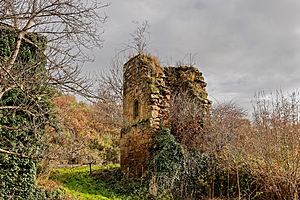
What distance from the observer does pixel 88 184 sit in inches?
507

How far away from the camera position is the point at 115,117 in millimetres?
23484

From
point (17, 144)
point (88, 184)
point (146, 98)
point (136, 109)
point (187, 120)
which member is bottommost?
point (88, 184)

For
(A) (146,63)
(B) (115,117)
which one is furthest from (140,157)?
(B) (115,117)

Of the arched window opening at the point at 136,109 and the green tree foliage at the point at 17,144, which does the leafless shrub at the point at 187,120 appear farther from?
the green tree foliage at the point at 17,144

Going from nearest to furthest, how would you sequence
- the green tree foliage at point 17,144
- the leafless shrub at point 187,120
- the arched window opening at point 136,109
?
the green tree foliage at point 17,144 → the leafless shrub at point 187,120 → the arched window opening at point 136,109

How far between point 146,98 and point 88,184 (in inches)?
164

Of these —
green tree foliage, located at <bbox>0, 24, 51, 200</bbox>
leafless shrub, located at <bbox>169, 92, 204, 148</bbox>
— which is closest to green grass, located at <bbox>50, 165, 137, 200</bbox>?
green tree foliage, located at <bbox>0, 24, 51, 200</bbox>

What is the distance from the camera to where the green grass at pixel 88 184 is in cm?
1065

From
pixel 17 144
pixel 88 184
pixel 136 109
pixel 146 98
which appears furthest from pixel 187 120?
pixel 17 144

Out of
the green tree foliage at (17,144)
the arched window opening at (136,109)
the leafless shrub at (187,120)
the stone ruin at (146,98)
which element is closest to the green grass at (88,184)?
the stone ruin at (146,98)

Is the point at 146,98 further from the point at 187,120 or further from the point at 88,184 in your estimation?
the point at 88,184

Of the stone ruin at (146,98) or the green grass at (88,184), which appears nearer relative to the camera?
the green grass at (88,184)

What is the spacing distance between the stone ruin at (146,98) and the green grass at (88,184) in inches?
35.9

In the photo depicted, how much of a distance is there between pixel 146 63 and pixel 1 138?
7017 mm
